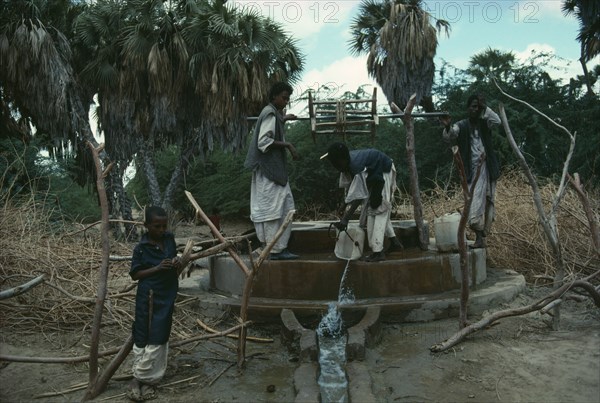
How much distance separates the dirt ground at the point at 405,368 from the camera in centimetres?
403

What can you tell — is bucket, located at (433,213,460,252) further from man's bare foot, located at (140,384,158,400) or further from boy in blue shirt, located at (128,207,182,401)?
man's bare foot, located at (140,384,158,400)

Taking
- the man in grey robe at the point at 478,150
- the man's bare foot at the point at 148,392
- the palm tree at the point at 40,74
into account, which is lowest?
the man's bare foot at the point at 148,392

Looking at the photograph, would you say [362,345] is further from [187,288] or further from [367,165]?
[187,288]

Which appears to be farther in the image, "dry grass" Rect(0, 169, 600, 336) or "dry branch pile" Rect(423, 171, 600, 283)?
"dry branch pile" Rect(423, 171, 600, 283)

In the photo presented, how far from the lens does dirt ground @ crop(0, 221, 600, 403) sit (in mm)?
4031

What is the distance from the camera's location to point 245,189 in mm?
20672

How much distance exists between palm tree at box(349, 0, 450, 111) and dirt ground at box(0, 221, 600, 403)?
1163 cm

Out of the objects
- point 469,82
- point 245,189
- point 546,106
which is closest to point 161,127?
point 245,189

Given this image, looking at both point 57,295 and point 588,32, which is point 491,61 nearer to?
point 588,32

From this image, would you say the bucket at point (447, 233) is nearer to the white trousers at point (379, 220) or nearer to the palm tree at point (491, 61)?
the white trousers at point (379, 220)

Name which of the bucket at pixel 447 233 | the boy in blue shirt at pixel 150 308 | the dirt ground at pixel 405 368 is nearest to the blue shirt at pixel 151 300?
the boy in blue shirt at pixel 150 308

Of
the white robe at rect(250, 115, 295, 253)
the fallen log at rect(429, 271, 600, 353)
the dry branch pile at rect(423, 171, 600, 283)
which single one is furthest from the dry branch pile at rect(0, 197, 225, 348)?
the dry branch pile at rect(423, 171, 600, 283)

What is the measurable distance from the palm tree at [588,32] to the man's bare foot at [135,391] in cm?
1591

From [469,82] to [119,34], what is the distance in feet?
34.2
